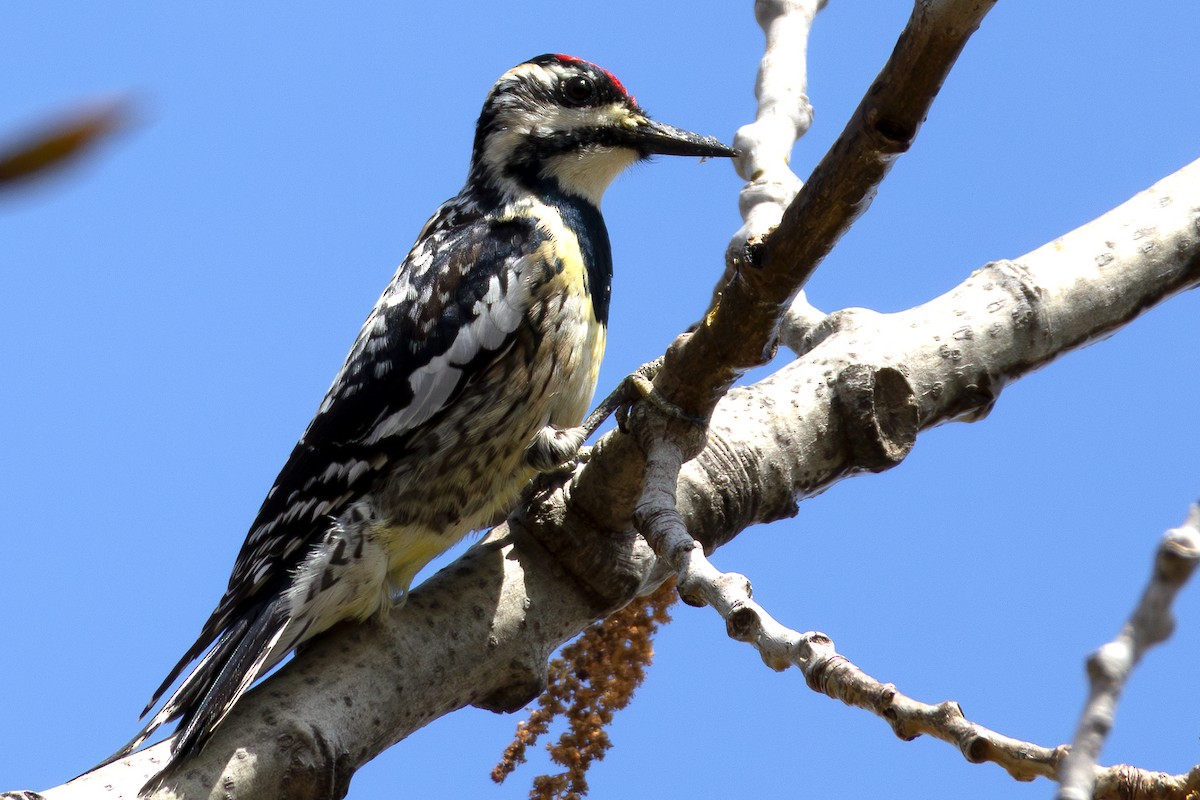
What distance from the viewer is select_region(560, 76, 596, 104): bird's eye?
3.70m

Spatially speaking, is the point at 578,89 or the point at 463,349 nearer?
the point at 463,349

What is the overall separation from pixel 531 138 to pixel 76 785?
2193mm

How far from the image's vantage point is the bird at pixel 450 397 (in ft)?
9.00

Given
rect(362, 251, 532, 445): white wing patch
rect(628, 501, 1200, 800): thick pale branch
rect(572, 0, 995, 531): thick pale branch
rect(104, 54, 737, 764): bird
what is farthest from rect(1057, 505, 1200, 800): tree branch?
rect(362, 251, 532, 445): white wing patch

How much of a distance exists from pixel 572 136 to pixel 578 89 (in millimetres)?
152

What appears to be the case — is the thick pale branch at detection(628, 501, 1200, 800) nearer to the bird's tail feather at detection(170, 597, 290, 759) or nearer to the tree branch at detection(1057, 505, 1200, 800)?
the tree branch at detection(1057, 505, 1200, 800)

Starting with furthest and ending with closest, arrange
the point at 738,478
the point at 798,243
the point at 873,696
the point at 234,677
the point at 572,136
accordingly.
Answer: the point at 572,136
the point at 738,478
the point at 234,677
the point at 798,243
the point at 873,696

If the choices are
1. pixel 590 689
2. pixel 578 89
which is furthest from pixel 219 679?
pixel 578 89

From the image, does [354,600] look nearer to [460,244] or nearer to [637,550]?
[637,550]

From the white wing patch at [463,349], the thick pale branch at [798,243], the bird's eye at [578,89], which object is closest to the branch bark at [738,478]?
the thick pale branch at [798,243]

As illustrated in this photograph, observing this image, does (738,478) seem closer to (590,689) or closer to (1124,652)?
(590,689)

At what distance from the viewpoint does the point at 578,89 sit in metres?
3.70

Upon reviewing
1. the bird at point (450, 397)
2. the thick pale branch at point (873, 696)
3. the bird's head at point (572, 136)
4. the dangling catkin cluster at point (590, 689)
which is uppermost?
the bird's head at point (572, 136)

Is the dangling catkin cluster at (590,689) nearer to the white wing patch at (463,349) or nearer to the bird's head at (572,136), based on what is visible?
the white wing patch at (463,349)
